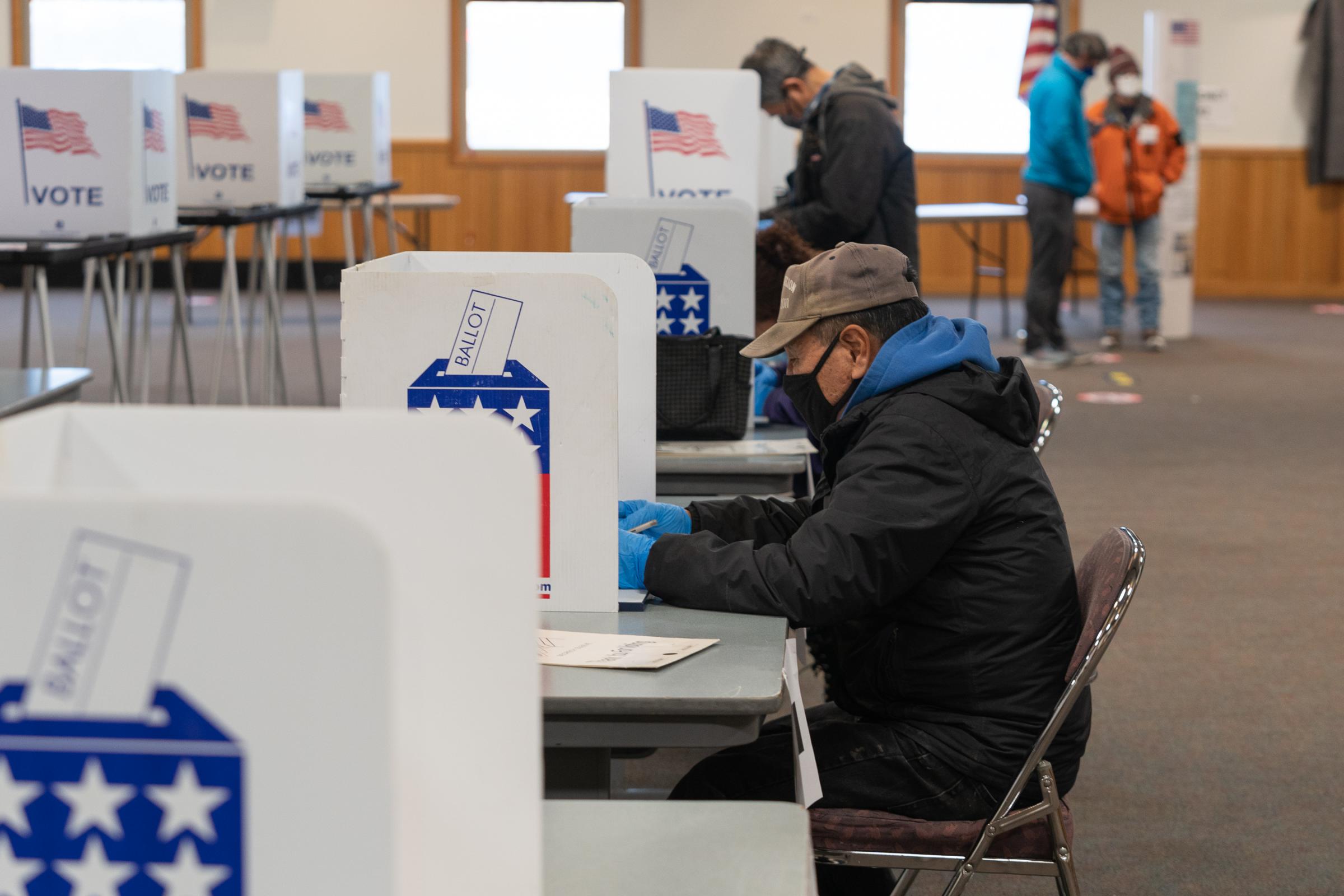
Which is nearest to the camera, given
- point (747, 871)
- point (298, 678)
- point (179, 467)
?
point (298, 678)

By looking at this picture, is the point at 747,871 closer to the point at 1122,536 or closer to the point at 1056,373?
the point at 1122,536

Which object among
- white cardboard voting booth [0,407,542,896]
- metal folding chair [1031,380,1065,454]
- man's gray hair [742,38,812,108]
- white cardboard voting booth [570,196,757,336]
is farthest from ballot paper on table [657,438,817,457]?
white cardboard voting booth [0,407,542,896]

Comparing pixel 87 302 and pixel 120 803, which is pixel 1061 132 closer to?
pixel 87 302

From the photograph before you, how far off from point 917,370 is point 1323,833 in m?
1.36

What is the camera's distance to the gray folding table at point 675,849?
1139 mm

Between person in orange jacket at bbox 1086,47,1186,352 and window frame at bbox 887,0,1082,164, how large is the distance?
2.27 m

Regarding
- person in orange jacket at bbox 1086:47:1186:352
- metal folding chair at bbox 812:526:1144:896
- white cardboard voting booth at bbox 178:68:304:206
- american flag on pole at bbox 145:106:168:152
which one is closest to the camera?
metal folding chair at bbox 812:526:1144:896

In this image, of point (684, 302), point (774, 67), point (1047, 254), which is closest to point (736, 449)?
point (684, 302)

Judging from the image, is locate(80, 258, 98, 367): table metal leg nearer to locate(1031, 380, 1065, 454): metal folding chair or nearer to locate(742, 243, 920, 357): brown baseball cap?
locate(1031, 380, 1065, 454): metal folding chair

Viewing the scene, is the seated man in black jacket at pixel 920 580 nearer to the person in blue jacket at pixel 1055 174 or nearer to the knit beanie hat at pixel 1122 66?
the person in blue jacket at pixel 1055 174

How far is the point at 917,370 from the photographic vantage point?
5.80 feet

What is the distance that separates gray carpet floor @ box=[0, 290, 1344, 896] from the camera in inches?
98.6

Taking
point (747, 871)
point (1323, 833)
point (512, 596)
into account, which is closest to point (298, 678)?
point (512, 596)

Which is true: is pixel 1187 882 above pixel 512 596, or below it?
below
